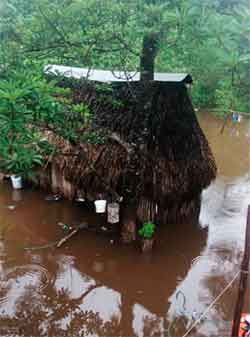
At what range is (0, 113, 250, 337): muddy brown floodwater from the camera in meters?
4.23

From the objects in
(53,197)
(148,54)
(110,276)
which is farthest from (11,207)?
(148,54)

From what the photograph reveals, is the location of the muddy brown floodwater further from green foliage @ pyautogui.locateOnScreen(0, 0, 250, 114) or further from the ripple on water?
green foliage @ pyautogui.locateOnScreen(0, 0, 250, 114)

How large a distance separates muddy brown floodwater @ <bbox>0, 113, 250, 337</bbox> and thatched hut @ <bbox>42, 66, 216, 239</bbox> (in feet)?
2.15

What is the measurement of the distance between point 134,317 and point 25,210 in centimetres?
365

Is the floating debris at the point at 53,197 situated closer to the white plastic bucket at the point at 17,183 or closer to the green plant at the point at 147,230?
the white plastic bucket at the point at 17,183

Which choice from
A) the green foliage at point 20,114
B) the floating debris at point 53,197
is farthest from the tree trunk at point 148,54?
the floating debris at point 53,197

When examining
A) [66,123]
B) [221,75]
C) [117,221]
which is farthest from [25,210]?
[221,75]

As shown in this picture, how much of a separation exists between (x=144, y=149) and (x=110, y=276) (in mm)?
2121

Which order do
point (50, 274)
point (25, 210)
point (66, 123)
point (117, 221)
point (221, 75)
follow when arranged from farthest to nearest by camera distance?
point (25, 210), point (117, 221), point (221, 75), point (50, 274), point (66, 123)

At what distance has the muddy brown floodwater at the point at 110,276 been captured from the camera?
4234 mm

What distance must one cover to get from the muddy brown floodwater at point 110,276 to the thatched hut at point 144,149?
65 centimetres

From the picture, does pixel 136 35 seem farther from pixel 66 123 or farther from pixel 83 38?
pixel 66 123

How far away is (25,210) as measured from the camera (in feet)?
22.9

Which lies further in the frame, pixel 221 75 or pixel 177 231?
pixel 177 231
